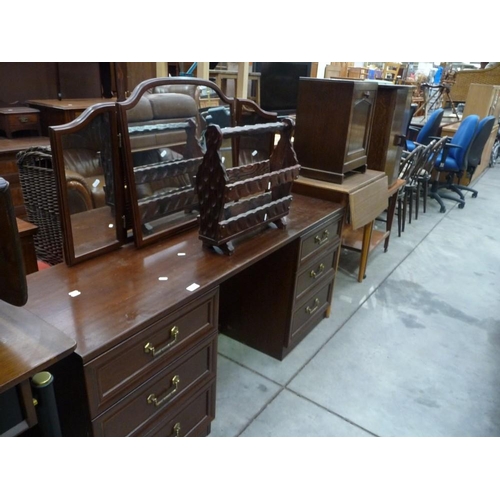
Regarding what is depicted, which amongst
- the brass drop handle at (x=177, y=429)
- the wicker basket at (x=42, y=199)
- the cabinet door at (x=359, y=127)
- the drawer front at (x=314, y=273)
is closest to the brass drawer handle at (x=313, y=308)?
the drawer front at (x=314, y=273)

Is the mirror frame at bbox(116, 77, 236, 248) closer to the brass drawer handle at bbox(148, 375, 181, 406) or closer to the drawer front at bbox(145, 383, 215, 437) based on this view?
the brass drawer handle at bbox(148, 375, 181, 406)

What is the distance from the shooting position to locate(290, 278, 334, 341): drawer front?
7.09ft

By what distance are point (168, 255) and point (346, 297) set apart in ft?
5.43

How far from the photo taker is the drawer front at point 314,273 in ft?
6.75

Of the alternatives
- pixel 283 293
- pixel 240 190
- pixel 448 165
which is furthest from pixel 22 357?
pixel 448 165

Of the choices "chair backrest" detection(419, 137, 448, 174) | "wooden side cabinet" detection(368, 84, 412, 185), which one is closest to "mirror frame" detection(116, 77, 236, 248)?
"wooden side cabinet" detection(368, 84, 412, 185)

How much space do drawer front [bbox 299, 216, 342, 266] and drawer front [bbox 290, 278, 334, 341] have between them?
233 millimetres

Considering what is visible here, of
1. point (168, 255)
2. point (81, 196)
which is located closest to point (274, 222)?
point (168, 255)

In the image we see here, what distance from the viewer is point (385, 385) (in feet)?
6.81

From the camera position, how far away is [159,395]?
132cm

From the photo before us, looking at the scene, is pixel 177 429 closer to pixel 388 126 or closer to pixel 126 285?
pixel 126 285

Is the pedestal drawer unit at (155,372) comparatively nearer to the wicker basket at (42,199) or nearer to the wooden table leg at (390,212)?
the wicker basket at (42,199)

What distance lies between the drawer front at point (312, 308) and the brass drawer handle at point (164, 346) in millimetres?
921

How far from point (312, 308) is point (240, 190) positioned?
1.01 m
